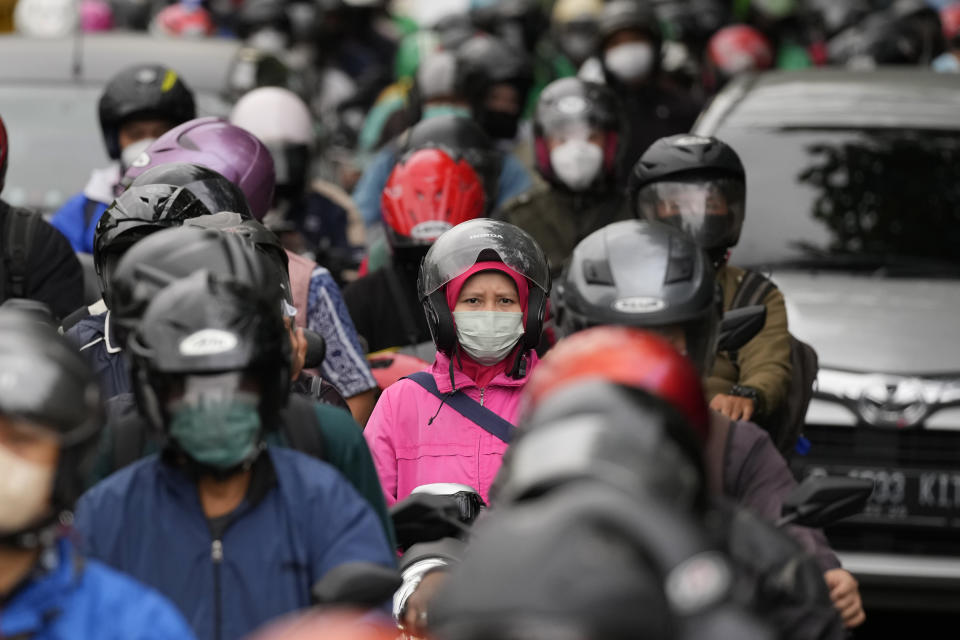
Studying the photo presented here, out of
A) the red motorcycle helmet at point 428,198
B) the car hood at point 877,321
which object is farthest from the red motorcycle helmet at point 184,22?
the car hood at point 877,321

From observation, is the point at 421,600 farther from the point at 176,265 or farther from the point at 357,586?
the point at 176,265

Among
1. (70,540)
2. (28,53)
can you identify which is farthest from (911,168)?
(70,540)

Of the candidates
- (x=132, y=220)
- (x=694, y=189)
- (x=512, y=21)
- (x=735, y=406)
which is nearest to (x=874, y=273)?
(x=694, y=189)

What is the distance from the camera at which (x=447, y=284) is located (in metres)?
6.30

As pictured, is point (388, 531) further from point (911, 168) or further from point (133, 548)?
point (911, 168)

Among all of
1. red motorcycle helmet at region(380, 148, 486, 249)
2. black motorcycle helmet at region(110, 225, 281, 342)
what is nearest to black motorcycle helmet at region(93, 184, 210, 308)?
black motorcycle helmet at region(110, 225, 281, 342)

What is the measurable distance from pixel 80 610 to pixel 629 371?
1.13 metres

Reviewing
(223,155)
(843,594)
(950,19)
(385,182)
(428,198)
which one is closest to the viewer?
(843,594)

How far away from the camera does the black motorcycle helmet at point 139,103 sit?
9.04 meters

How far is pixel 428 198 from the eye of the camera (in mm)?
8570

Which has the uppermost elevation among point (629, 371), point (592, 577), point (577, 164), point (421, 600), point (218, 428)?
point (629, 371)

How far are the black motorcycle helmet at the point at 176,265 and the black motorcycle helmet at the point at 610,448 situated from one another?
133 centimetres

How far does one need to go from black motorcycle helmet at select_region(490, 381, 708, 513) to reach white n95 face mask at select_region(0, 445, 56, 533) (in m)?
0.89

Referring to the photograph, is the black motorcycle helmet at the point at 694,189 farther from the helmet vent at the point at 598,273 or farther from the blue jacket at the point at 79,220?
the blue jacket at the point at 79,220
